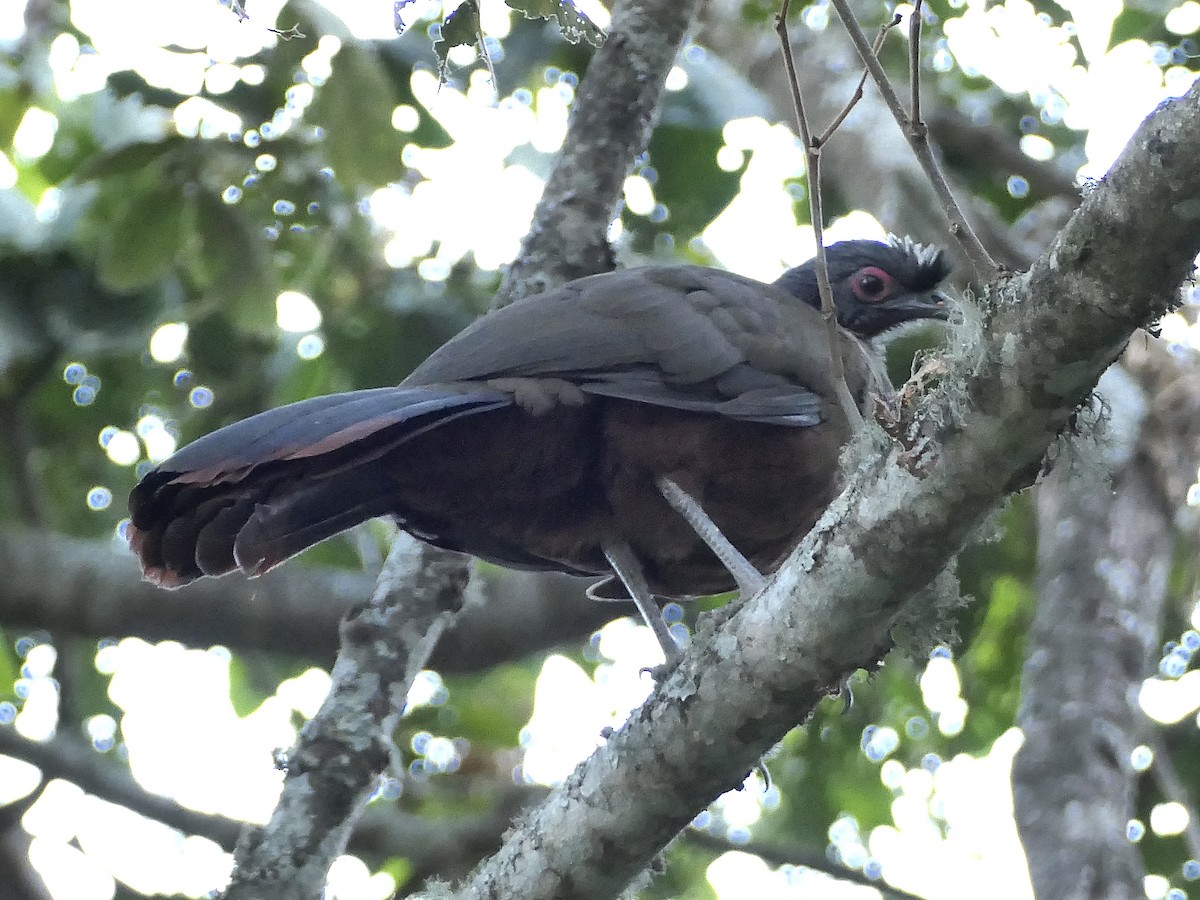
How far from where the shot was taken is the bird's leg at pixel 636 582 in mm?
3584

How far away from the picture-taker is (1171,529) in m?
4.15

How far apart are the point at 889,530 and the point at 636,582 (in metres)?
1.57

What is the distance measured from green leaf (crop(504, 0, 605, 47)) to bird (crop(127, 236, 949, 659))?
0.92 metres

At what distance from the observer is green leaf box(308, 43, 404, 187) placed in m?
4.00

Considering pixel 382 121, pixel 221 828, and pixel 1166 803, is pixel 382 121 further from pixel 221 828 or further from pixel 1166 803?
pixel 1166 803

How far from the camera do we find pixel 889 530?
2.16 metres

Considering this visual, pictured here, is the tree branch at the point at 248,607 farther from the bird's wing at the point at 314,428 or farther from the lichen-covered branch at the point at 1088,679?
the bird's wing at the point at 314,428

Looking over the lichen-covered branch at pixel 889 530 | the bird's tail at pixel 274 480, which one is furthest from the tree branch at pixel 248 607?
the lichen-covered branch at pixel 889 530

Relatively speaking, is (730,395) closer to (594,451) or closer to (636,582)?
(594,451)

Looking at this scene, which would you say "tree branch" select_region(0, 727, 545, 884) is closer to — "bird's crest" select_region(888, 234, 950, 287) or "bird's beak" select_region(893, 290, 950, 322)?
"bird's beak" select_region(893, 290, 950, 322)

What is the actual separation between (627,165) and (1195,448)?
76.6 inches

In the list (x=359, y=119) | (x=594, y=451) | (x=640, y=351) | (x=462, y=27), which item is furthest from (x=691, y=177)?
(x=462, y=27)

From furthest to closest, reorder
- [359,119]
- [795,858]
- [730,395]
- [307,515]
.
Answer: [795,858], [359,119], [730,395], [307,515]

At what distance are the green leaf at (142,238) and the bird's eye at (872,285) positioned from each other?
216 cm
